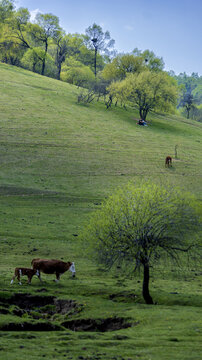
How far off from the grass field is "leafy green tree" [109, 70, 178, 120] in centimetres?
538

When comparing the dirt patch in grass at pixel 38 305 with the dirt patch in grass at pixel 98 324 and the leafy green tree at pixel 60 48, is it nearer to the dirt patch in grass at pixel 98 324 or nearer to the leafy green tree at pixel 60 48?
the dirt patch in grass at pixel 98 324

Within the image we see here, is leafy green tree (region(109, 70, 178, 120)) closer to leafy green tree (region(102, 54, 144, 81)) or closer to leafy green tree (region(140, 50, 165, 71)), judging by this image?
leafy green tree (region(102, 54, 144, 81))

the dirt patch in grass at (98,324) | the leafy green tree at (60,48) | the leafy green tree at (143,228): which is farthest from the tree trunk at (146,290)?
the leafy green tree at (60,48)

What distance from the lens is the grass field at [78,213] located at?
19.0m

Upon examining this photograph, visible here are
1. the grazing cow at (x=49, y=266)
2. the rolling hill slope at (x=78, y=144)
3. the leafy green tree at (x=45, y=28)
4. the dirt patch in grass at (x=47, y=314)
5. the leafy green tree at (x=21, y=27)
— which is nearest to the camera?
the dirt patch in grass at (x=47, y=314)

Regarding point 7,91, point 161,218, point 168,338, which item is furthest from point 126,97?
point 168,338

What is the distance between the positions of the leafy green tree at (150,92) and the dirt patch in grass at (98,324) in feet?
268

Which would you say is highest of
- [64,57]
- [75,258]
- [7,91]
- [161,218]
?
[64,57]

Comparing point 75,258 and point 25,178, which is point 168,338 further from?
point 25,178

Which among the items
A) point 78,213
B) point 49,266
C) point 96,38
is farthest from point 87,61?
point 49,266

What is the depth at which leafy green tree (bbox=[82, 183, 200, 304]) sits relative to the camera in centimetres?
2564

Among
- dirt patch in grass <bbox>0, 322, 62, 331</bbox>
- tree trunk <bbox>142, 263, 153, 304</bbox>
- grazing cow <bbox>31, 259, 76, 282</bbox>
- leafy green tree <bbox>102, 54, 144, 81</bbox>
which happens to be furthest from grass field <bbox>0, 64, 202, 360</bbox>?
leafy green tree <bbox>102, 54, 144, 81</bbox>

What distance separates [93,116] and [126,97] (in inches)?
478

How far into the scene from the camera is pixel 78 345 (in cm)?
1798
